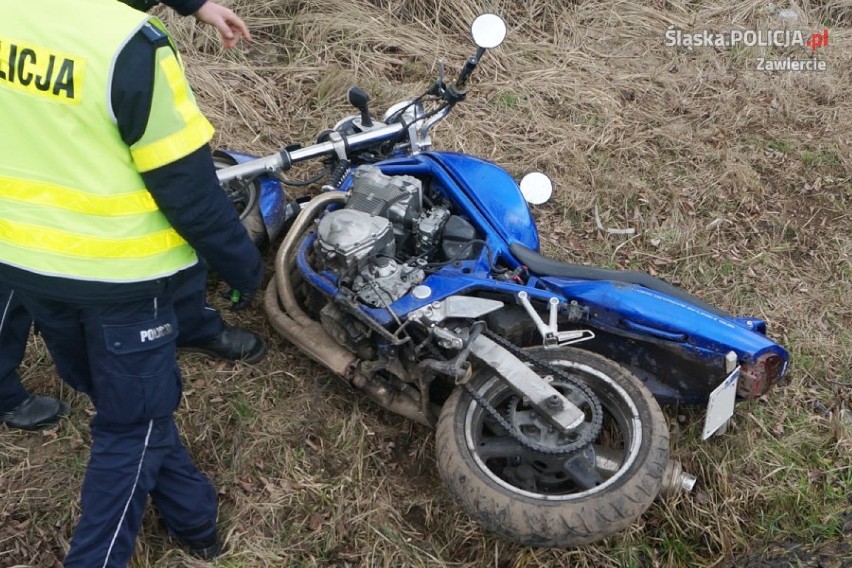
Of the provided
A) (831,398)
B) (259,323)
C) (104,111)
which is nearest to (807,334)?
(831,398)

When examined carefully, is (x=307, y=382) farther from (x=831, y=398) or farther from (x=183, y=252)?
(x=831, y=398)

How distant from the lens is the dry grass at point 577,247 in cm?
311

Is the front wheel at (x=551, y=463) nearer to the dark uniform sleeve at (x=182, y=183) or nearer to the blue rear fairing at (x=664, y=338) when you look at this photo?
the blue rear fairing at (x=664, y=338)

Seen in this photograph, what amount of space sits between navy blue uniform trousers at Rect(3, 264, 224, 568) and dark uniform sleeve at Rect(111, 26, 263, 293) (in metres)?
0.22

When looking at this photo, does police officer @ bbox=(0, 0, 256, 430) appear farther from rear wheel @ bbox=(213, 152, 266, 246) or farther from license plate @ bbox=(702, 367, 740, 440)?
license plate @ bbox=(702, 367, 740, 440)

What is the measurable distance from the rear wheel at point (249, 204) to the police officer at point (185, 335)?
1.46 ft

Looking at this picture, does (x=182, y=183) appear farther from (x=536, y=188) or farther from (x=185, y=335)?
(x=536, y=188)

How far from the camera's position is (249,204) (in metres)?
3.75

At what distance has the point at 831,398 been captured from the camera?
3664 mm

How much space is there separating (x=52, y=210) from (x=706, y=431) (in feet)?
7.94

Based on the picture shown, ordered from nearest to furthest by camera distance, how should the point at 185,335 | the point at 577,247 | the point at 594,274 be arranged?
1. the point at 594,274
2. the point at 185,335
3. the point at 577,247

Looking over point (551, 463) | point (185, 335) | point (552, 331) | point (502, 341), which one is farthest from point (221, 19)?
point (551, 463)

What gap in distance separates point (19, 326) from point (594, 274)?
2.43 m

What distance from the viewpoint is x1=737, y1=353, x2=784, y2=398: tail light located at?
288 centimetres
